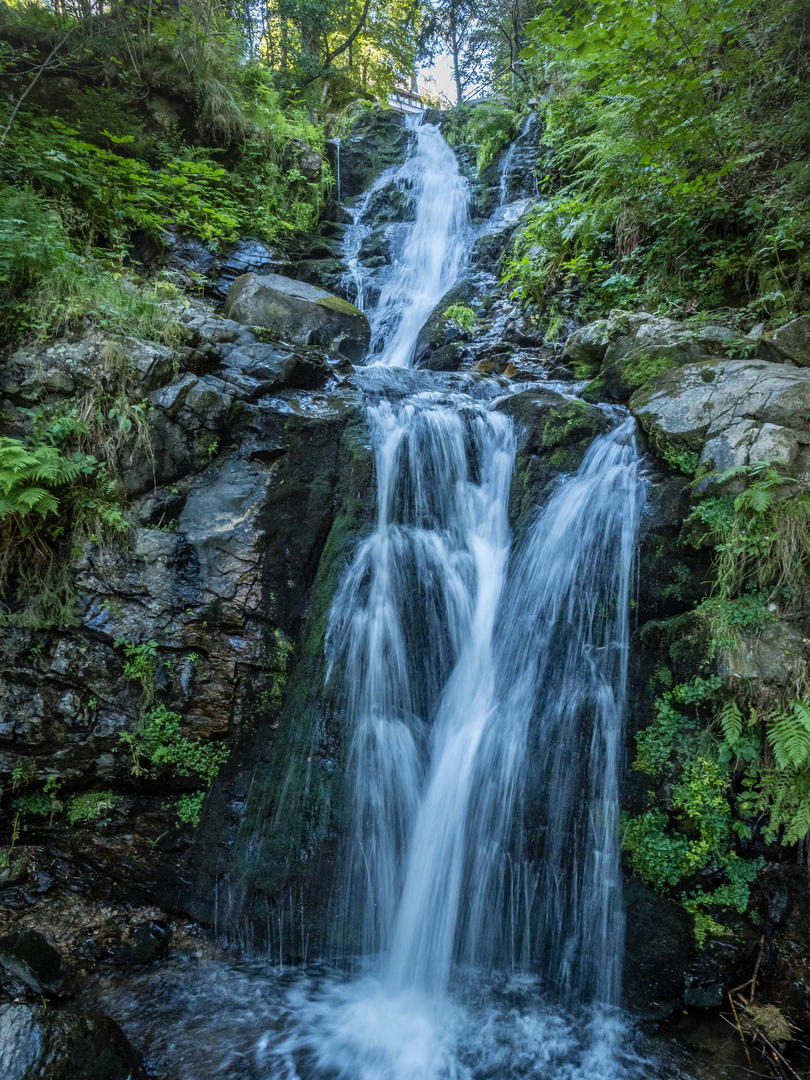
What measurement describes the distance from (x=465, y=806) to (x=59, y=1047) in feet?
8.66

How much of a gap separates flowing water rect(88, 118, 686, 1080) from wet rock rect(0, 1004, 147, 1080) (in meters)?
→ 0.52

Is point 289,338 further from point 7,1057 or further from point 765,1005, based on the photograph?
point 765,1005

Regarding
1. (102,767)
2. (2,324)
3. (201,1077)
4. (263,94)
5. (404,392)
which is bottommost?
(201,1077)

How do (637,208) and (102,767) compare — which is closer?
(102,767)

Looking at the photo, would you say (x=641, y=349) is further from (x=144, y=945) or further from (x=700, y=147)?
(x=144, y=945)

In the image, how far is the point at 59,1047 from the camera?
8.64 feet

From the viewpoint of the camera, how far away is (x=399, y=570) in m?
5.00

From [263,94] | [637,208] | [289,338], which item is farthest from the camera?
[263,94]

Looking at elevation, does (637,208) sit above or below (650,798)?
above

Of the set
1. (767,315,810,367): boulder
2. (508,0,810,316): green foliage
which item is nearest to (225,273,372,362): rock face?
(508,0,810,316): green foliage

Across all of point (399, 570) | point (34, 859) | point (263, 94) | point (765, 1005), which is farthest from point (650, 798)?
point (263, 94)

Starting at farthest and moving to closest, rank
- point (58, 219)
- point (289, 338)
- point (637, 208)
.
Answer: point (637, 208) → point (289, 338) → point (58, 219)

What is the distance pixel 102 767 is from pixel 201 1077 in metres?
1.92

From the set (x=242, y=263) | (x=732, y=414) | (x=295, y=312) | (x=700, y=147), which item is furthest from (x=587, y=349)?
(x=242, y=263)
